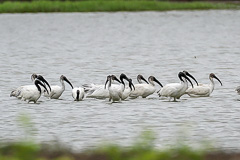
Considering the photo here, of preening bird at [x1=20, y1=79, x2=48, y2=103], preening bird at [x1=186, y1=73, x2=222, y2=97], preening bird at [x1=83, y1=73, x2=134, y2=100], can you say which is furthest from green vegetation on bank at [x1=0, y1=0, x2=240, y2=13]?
preening bird at [x1=20, y1=79, x2=48, y2=103]

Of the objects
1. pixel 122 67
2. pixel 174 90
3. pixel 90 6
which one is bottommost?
pixel 174 90

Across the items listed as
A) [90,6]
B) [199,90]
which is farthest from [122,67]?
[90,6]

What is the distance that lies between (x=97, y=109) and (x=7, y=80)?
553 cm

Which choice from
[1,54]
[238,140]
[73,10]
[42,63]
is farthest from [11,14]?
[238,140]

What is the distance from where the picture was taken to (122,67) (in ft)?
75.6

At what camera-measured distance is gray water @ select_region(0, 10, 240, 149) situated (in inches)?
470

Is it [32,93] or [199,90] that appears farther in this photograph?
[199,90]

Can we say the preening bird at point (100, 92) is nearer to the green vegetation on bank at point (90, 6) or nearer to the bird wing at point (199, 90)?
the bird wing at point (199, 90)

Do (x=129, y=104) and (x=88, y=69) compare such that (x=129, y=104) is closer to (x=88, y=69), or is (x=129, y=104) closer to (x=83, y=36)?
(x=88, y=69)

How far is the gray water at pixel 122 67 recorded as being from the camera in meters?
11.9

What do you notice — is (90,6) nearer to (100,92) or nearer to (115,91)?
(100,92)

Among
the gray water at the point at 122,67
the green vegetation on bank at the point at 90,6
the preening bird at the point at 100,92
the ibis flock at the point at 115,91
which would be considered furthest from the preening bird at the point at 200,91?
the green vegetation on bank at the point at 90,6

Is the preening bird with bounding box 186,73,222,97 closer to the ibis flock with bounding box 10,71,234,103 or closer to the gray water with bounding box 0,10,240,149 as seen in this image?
the ibis flock with bounding box 10,71,234,103

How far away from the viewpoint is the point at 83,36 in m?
38.6
